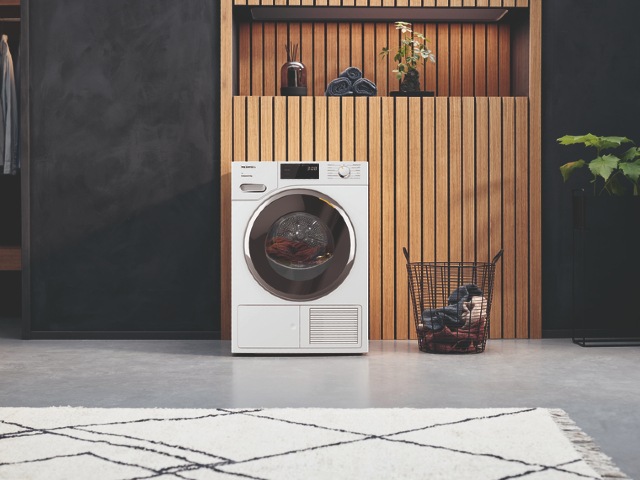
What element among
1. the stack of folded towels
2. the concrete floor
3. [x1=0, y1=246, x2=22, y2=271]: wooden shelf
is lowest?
the concrete floor

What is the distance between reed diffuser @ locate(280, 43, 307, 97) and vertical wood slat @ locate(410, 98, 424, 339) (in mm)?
650

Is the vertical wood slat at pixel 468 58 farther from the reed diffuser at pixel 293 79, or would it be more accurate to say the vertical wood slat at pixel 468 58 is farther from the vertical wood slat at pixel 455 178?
the reed diffuser at pixel 293 79

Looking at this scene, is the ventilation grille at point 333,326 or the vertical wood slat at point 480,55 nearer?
the ventilation grille at point 333,326

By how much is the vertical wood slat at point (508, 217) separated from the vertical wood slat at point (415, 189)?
0.47 meters

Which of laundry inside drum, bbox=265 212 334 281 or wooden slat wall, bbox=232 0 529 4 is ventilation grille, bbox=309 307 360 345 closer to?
laundry inside drum, bbox=265 212 334 281

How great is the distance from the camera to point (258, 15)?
4.80m

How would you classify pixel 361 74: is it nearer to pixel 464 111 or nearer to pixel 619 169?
pixel 464 111

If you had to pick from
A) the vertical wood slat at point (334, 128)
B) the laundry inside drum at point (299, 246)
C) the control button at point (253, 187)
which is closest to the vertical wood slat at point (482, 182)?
the vertical wood slat at point (334, 128)

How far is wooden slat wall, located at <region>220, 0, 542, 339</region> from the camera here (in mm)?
4391

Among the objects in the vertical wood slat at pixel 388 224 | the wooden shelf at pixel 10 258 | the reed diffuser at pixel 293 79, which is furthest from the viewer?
the wooden shelf at pixel 10 258

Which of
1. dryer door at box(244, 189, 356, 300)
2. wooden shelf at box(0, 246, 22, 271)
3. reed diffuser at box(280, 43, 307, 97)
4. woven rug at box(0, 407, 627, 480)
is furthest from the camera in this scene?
wooden shelf at box(0, 246, 22, 271)

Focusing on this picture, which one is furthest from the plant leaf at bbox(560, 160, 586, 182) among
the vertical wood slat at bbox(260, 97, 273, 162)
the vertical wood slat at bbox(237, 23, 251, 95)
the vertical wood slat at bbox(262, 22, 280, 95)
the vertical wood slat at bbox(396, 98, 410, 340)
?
the vertical wood slat at bbox(237, 23, 251, 95)

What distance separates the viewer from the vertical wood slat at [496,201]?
439 cm

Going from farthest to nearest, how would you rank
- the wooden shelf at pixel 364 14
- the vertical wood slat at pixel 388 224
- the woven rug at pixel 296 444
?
the wooden shelf at pixel 364 14 < the vertical wood slat at pixel 388 224 < the woven rug at pixel 296 444
